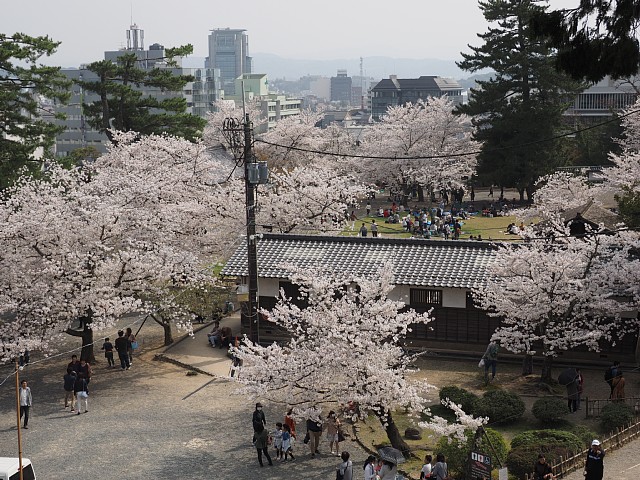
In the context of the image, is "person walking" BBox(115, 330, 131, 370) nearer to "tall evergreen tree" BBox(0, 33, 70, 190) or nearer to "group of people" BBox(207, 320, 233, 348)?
"group of people" BBox(207, 320, 233, 348)

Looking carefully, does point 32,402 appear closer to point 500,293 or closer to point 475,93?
point 500,293

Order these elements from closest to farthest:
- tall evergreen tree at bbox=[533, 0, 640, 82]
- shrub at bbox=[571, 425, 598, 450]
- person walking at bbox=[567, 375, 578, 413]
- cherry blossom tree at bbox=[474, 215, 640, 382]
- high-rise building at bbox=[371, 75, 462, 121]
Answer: tall evergreen tree at bbox=[533, 0, 640, 82] → shrub at bbox=[571, 425, 598, 450] → person walking at bbox=[567, 375, 578, 413] → cherry blossom tree at bbox=[474, 215, 640, 382] → high-rise building at bbox=[371, 75, 462, 121]

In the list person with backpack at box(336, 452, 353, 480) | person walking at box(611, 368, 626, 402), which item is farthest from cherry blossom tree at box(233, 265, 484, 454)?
person walking at box(611, 368, 626, 402)

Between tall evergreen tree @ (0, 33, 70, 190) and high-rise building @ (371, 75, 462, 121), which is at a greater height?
high-rise building @ (371, 75, 462, 121)

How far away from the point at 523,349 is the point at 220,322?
11.4m

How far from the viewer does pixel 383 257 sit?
1072 inches

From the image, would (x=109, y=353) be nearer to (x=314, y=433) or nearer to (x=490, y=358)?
(x=314, y=433)

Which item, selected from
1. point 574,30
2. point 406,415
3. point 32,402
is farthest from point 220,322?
point 574,30

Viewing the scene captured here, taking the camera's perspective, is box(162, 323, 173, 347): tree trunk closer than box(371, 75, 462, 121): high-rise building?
Yes

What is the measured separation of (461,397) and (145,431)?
759 cm

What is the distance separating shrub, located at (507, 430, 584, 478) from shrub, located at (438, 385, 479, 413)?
2574 millimetres

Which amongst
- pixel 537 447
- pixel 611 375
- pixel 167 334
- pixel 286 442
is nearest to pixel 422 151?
pixel 167 334

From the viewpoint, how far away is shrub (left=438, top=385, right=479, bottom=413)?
2041 cm

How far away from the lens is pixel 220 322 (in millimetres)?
30234
